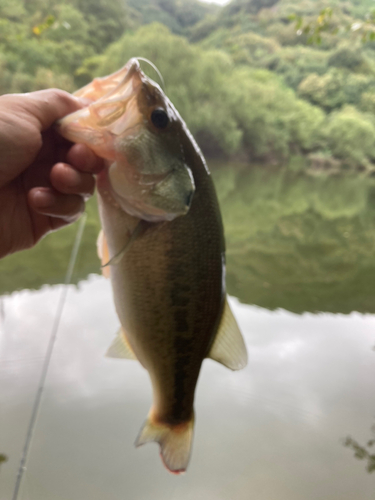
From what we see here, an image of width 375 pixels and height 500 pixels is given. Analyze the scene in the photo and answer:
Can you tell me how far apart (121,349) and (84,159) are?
415 mm

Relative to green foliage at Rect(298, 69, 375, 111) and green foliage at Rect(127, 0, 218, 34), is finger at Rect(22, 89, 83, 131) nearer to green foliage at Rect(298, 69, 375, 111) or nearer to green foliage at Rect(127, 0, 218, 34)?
green foliage at Rect(127, 0, 218, 34)


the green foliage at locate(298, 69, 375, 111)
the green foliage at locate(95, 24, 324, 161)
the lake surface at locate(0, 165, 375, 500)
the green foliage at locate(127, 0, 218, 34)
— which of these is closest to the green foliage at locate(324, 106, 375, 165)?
the green foliage at locate(95, 24, 324, 161)

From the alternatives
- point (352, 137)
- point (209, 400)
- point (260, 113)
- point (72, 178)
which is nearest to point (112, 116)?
point (72, 178)

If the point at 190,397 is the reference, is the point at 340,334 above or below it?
below

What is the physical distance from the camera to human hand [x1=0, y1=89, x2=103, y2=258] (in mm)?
656

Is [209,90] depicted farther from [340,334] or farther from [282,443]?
[282,443]

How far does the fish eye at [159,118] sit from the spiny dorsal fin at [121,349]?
44 centimetres

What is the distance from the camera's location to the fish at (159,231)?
0.61 metres

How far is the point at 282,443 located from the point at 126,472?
0.74m

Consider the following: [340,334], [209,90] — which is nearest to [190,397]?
[340,334]

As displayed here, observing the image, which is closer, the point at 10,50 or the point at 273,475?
the point at 273,475

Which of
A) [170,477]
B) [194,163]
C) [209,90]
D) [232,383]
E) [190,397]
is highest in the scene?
[194,163]

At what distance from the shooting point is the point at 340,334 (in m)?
2.52

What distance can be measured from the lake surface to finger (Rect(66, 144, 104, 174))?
4.09 ft
